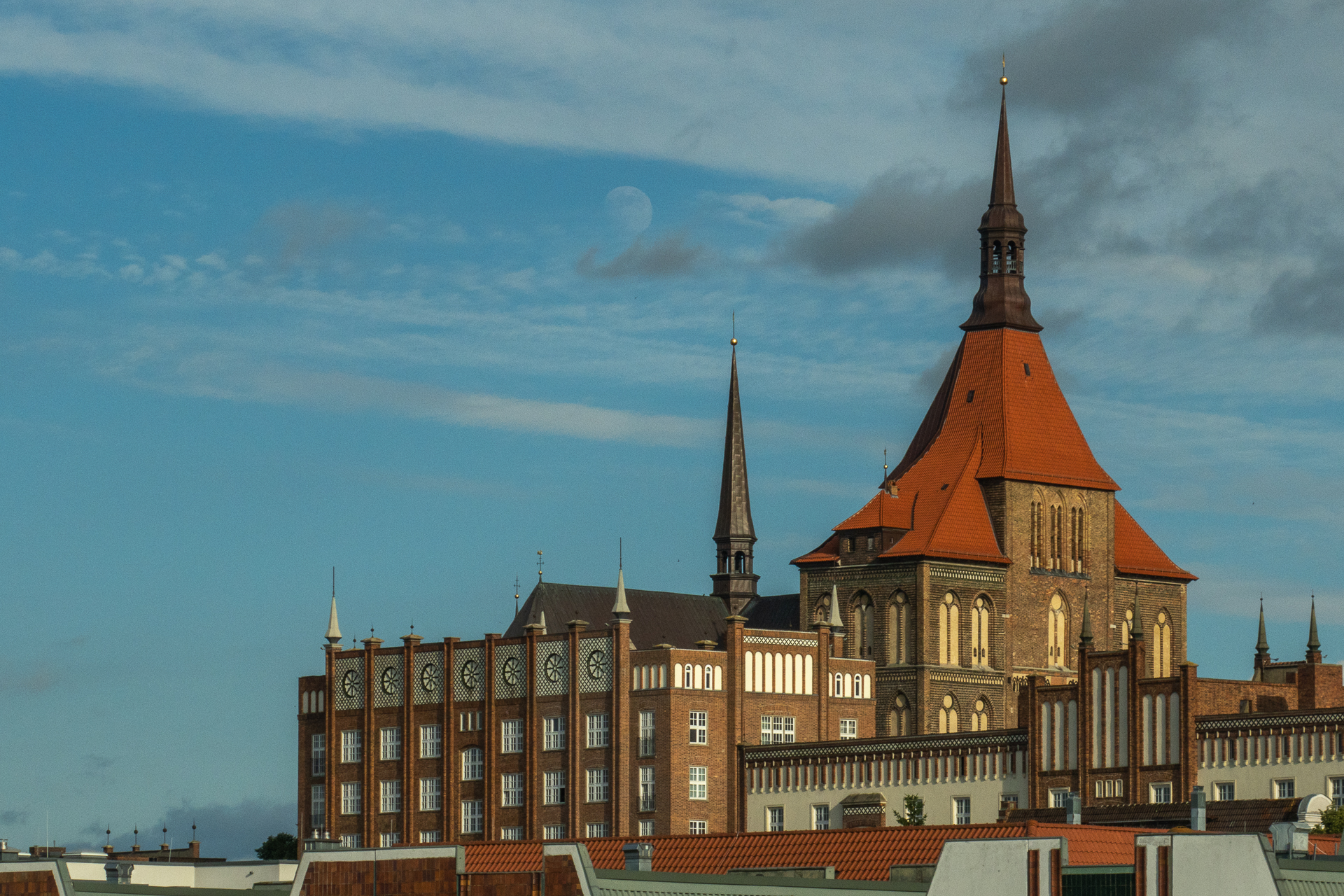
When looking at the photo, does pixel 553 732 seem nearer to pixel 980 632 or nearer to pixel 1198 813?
pixel 980 632

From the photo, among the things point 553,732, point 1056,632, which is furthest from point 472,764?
point 1056,632

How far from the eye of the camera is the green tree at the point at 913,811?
358 ft

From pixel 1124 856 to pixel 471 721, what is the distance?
73.6m

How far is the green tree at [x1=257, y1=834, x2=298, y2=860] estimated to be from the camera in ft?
510

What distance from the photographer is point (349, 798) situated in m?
128

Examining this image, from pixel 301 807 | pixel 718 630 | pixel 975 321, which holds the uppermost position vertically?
pixel 975 321

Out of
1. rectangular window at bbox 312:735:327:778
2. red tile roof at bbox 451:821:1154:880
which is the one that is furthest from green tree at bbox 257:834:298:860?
red tile roof at bbox 451:821:1154:880

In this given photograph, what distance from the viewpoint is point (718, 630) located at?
13800 cm

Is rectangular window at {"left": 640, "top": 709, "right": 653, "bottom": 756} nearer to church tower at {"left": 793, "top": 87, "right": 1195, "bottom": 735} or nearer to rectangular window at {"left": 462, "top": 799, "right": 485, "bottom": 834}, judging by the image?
rectangular window at {"left": 462, "top": 799, "right": 485, "bottom": 834}

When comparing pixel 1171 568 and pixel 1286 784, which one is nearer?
pixel 1286 784

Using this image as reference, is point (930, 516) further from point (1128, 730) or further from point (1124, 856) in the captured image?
point (1124, 856)

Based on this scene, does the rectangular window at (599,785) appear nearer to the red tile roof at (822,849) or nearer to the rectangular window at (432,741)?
the rectangular window at (432,741)

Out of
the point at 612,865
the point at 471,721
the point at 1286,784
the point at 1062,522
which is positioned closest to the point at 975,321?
the point at 1062,522

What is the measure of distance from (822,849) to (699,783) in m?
57.5
